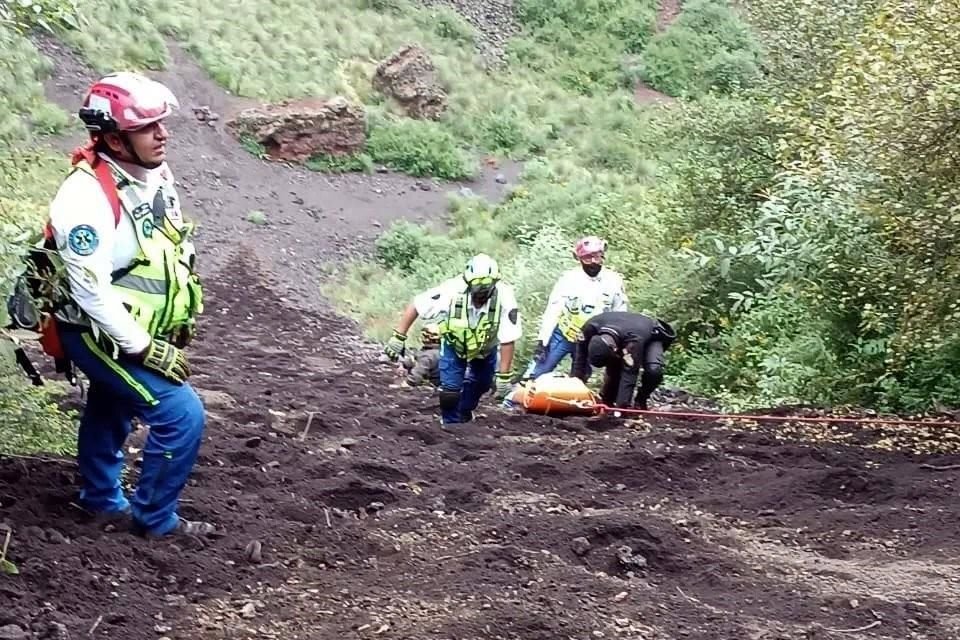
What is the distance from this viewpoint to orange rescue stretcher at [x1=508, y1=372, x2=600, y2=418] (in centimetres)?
965

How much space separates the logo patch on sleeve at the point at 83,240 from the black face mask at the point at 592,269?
6.48 metres

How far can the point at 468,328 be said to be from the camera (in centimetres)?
872

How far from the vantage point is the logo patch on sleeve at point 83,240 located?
4.61m

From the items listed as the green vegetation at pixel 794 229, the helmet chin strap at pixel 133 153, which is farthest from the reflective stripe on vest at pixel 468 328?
the helmet chin strap at pixel 133 153

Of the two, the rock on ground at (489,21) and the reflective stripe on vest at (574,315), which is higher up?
the rock on ground at (489,21)

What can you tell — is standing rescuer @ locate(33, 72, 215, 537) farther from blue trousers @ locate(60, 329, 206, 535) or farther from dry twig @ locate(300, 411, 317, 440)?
dry twig @ locate(300, 411, 317, 440)

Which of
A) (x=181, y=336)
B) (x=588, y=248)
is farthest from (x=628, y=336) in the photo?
(x=181, y=336)

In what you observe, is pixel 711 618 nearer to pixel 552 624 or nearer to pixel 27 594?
pixel 552 624

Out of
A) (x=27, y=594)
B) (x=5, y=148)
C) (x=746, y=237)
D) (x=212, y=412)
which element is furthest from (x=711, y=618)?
(x=746, y=237)

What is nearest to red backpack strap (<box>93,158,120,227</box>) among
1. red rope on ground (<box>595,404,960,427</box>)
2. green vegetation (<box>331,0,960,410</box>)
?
green vegetation (<box>331,0,960,410</box>)

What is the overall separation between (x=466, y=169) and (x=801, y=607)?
24.6 meters

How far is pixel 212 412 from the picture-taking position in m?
8.93

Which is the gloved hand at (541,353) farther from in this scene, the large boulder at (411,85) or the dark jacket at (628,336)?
the large boulder at (411,85)

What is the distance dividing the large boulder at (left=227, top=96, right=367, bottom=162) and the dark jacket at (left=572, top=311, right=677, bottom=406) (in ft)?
59.5
